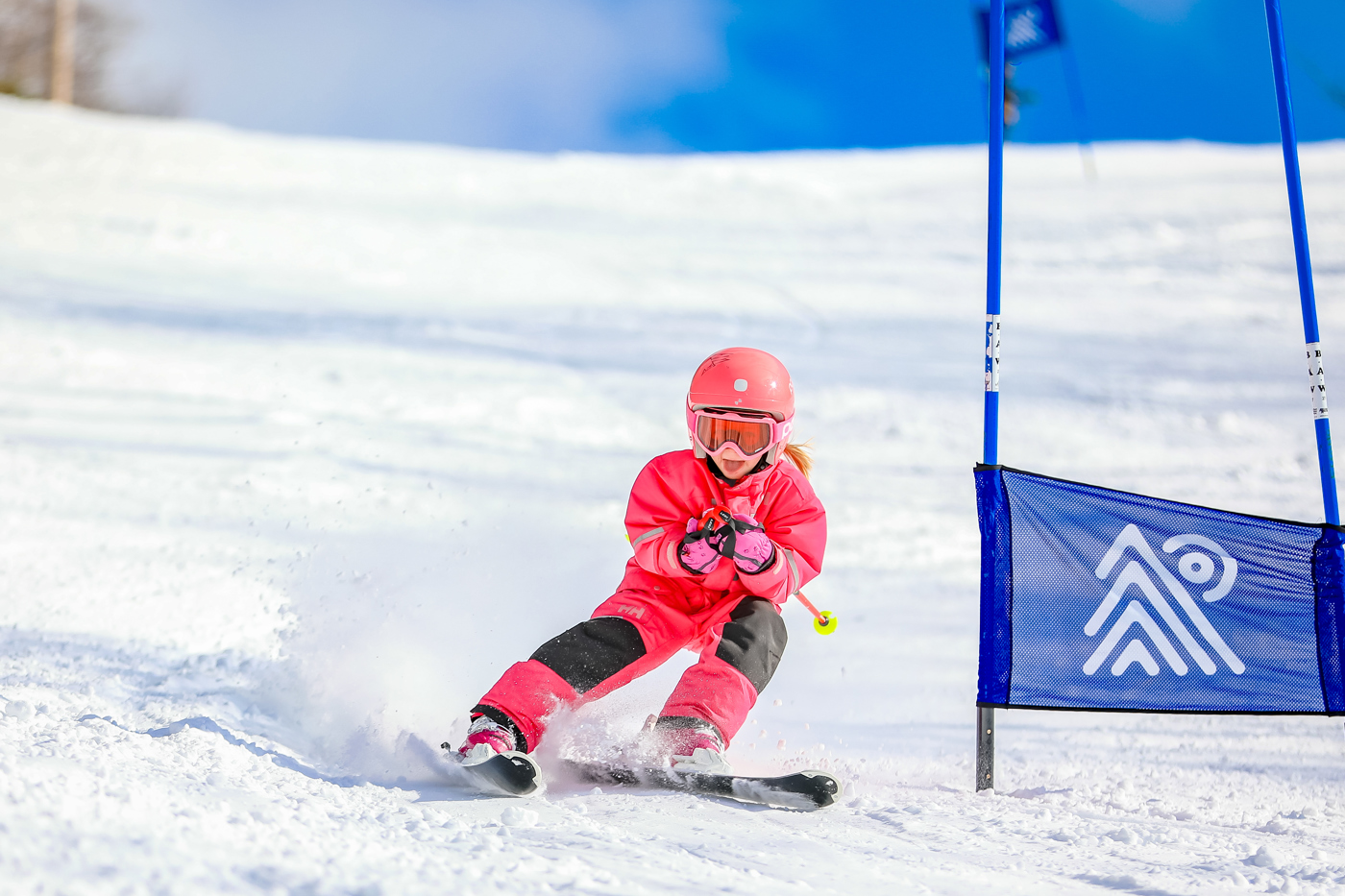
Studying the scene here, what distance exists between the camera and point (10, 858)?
1656 millimetres

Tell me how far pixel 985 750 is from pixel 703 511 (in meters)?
1.16

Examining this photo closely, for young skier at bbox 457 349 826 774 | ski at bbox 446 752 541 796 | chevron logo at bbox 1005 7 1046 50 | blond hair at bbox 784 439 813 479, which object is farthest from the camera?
chevron logo at bbox 1005 7 1046 50

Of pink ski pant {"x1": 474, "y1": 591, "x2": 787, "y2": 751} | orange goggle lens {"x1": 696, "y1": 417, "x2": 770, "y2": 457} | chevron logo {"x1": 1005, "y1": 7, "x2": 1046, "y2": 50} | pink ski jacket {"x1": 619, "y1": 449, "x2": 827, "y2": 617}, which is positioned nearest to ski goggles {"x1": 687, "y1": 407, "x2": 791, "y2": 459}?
orange goggle lens {"x1": 696, "y1": 417, "x2": 770, "y2": 457}

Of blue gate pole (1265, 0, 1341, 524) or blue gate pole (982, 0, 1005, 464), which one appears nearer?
blue gate pole (1265, 0, 1341, 524)

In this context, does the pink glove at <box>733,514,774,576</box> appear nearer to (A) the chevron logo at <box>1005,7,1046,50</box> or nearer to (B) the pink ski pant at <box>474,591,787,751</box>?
(B) the pink ski pant at <box>474,591,787,751</box>

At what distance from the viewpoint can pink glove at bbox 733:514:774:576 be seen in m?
3.20

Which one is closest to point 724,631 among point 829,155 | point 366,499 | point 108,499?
point 366,499

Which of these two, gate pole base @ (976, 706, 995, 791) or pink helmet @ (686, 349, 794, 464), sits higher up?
pink helmet @ (686, 349, 794, 464)

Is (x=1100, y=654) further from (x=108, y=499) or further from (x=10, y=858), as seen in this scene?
(x=108, y=499)

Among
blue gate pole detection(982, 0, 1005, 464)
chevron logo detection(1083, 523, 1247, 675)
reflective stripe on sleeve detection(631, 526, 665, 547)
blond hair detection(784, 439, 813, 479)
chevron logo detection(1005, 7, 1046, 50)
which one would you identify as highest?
chevron logo detection(1005, 7, 1046, 50)

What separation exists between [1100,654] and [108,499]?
5.17m

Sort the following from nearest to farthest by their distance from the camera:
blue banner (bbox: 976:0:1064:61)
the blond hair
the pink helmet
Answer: the pink helmet → the blond hair → blue banner (bbox: 976:0:1064:61)

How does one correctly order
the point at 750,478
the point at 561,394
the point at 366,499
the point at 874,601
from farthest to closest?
the point at 561,394
the point at 366,499
the point at 874,601
the point at 750,478

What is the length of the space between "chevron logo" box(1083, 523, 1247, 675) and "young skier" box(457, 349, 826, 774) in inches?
35.3
